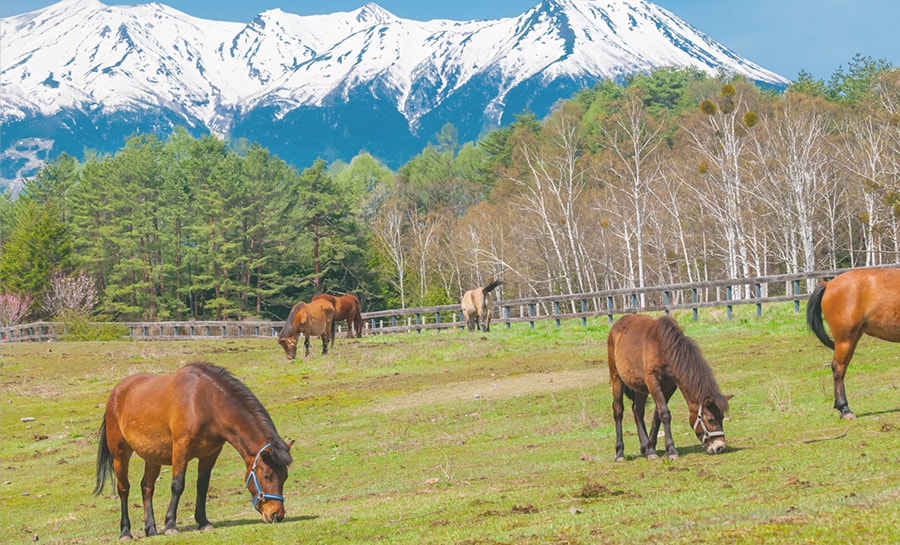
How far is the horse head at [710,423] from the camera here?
467 inches

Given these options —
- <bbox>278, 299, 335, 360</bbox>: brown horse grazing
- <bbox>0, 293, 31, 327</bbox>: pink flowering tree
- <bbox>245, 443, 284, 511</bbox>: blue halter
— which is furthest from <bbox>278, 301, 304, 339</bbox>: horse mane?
<bbox>0, 293, 31, 327</bbox>: pink flowering tree

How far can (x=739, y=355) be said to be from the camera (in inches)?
943

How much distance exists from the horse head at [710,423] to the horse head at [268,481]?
185 inches

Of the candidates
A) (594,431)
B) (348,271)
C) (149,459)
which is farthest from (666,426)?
(348,271)

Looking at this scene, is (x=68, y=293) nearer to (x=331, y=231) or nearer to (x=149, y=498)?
(x=331, y=231)

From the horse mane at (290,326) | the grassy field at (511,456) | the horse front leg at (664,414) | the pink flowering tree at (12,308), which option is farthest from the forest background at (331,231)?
the horse front leg at (664,414)

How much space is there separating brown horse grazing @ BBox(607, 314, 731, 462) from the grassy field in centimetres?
30

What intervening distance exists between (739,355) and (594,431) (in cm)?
924

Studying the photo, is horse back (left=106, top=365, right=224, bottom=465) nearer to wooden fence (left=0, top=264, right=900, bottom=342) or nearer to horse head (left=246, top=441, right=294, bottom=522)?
horse head (left=246, top=441, right=294, bottom=522)

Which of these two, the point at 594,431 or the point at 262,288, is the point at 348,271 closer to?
the point at 262,288

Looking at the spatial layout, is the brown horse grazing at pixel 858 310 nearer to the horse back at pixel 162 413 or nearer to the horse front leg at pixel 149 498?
the horse back at pixel 162 413

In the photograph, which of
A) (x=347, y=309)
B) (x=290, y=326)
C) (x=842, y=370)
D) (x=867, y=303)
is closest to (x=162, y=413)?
(x=842, y=370)

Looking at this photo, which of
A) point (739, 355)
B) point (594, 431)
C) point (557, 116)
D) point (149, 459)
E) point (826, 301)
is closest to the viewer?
point (149, 459)

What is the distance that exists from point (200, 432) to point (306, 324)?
24151 millimetres
